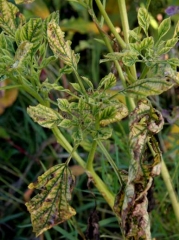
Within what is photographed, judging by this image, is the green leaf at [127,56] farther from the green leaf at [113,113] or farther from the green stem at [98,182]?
the green stem at [98,182]

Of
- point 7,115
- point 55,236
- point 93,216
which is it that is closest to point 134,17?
point 7,115

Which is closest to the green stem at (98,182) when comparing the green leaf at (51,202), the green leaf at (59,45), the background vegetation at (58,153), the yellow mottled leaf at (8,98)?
the green leaf at (51,202)

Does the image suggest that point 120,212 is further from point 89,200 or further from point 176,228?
point 89,200

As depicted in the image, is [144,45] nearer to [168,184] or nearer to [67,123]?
[67,123]

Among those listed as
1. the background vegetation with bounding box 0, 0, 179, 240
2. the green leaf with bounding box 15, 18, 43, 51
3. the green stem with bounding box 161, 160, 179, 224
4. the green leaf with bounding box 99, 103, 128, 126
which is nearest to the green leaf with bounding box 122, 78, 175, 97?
the green leaf with bounding box 99, 103, 128, 126

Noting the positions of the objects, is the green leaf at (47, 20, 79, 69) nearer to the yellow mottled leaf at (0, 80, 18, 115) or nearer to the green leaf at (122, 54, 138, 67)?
the green leaf at (122, 54, 138, 67)
